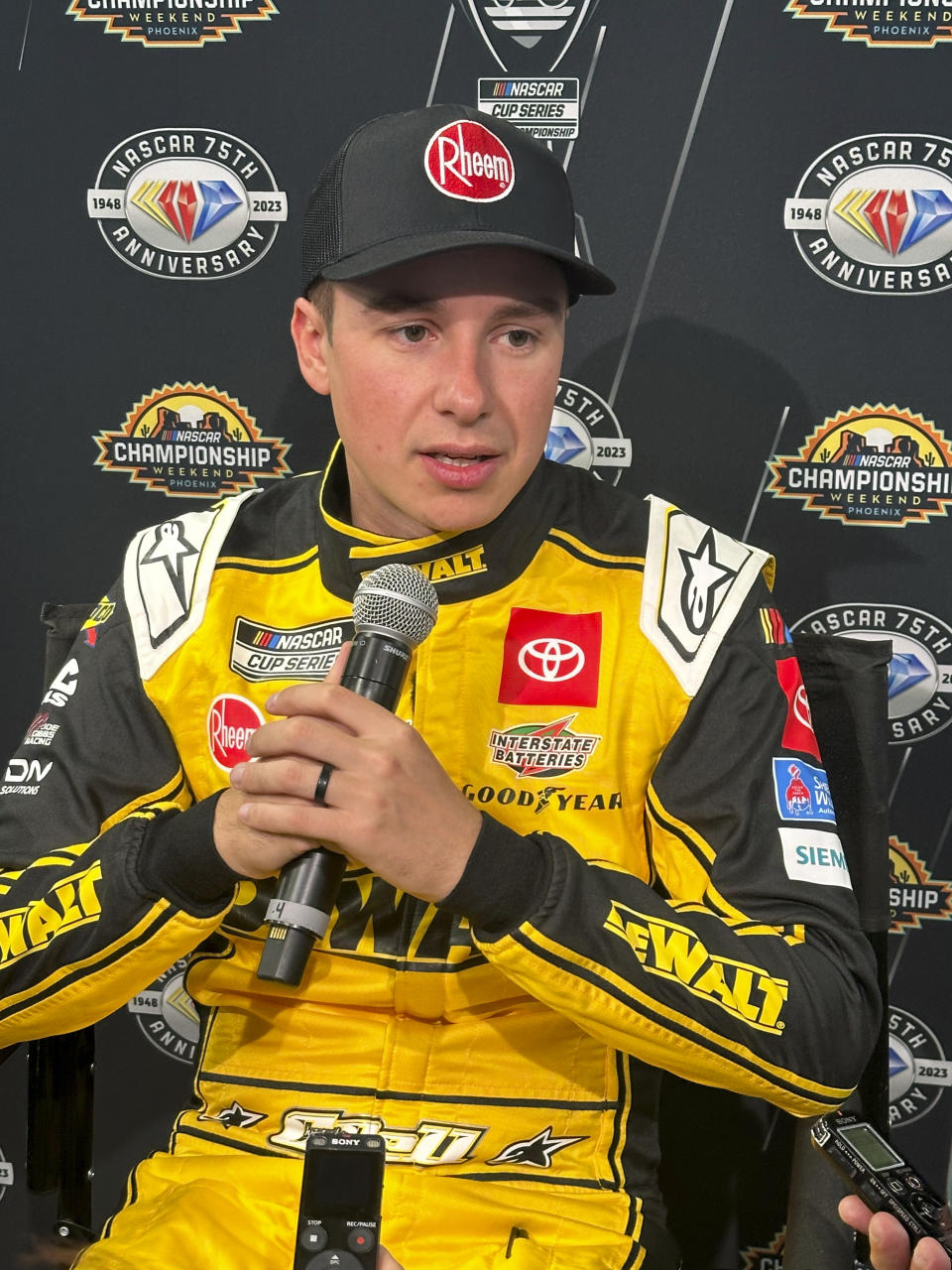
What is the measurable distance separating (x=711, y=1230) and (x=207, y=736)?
1096mm

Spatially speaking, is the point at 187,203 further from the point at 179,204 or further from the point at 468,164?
the point at 468,164

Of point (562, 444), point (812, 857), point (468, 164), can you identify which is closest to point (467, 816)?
point (812, 857)

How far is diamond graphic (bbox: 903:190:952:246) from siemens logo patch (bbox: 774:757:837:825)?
78 cm

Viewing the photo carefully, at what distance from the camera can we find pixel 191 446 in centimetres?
200

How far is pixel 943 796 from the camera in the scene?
1901 millimetres

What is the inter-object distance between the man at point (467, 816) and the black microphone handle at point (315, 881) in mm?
74

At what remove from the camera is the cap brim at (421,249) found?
1285mm

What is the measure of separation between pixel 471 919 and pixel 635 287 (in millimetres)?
969

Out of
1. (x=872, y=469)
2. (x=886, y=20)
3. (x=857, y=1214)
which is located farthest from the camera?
(x=872, y=469)

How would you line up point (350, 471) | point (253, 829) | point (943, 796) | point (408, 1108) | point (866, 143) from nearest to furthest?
point (253, 829), point (408, 1108), point (350, 471), point (866, 143), point (943, 796)

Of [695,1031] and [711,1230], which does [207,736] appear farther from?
[711,1230]

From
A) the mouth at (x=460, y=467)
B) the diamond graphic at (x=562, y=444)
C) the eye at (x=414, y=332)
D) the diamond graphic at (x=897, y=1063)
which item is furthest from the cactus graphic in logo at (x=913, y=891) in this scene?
the eye at (x=414, y=332)

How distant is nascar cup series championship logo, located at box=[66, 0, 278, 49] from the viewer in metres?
1.85

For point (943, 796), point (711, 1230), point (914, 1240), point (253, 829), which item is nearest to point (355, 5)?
point (253, 829)
